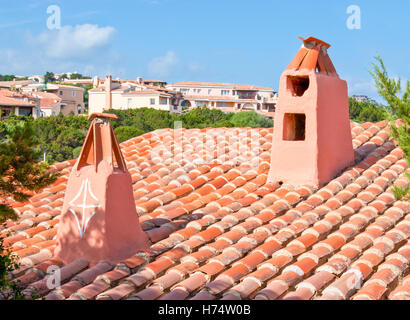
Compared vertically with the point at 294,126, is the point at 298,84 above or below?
above

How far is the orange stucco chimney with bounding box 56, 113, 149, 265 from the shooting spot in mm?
5754

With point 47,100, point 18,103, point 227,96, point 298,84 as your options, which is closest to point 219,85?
point 227,96

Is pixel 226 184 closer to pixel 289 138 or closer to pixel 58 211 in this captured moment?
pixel 289 138

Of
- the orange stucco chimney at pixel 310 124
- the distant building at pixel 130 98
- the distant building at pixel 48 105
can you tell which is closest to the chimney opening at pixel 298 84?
the orange stucco chimney at pixel 310 124

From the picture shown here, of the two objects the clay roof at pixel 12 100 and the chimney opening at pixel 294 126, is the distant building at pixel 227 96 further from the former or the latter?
the chimney opening at pixel 294 126

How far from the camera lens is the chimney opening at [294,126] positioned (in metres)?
8.12

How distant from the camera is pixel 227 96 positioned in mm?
89812

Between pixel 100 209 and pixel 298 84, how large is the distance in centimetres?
429

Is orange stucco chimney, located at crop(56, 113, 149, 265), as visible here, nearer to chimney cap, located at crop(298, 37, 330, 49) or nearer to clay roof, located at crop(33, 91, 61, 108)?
chimney cap, located at crop(298, 37, 330, 49)

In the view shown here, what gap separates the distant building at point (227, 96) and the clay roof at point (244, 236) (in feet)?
242

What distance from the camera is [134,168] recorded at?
360 inches

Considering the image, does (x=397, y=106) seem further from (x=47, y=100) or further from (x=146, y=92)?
(x=47, y=100)
